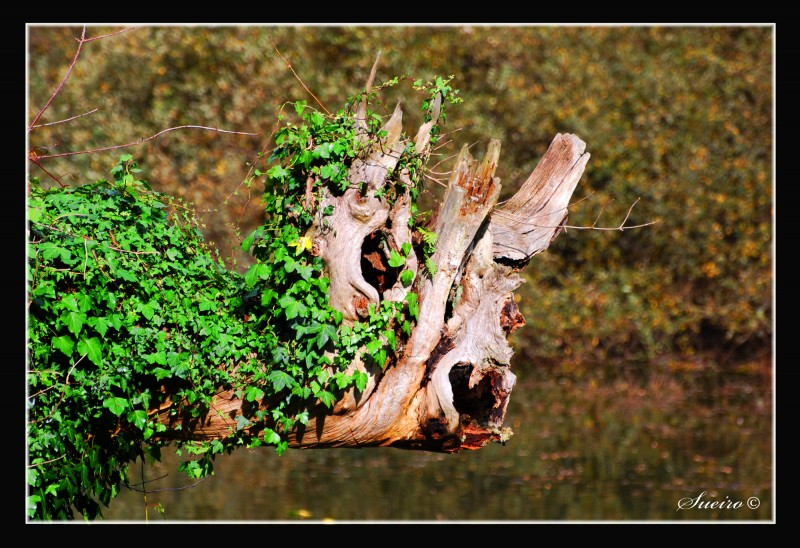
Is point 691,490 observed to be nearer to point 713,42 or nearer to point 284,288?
point 713,42

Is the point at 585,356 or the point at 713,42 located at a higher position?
the point at 713,42

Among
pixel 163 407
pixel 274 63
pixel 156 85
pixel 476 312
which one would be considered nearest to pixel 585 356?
pixel 274 63

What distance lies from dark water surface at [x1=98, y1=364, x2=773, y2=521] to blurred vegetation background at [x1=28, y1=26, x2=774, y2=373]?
0.64 metres

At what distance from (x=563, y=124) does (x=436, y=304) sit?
8219mm

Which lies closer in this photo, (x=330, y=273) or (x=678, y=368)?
(x=330, y=273)

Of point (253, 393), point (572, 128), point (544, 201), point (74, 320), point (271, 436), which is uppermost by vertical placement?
point (572, 128)

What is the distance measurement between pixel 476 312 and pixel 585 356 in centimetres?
820

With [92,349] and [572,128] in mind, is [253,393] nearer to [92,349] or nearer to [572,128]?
[92,349]

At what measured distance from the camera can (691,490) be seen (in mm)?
10312

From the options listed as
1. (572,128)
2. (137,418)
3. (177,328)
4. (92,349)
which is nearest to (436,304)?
(177,328)

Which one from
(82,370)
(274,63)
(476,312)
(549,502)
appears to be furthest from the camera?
(274,63)

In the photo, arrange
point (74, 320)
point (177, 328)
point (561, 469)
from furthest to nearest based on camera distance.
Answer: point (561, 469), point (177, 328), point (74, 320)

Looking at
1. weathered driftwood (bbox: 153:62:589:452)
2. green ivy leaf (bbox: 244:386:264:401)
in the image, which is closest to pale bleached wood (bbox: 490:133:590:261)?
weathered driftwood (bbox: 153:62:589:452)

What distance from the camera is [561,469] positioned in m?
11.0
